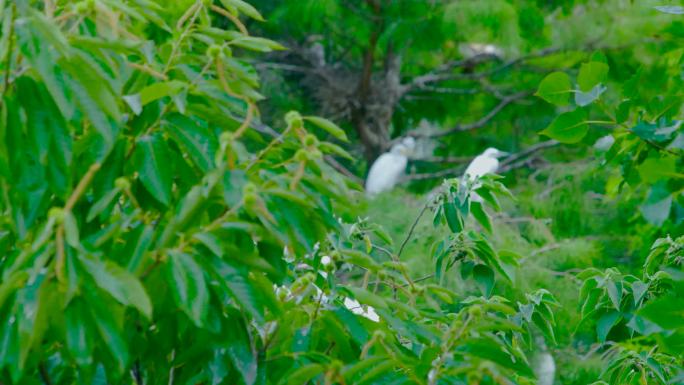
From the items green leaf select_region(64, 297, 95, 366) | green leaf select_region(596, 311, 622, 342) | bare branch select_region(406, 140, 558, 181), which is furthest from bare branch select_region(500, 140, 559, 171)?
green leaf select_region(64, 297, 95, 366)

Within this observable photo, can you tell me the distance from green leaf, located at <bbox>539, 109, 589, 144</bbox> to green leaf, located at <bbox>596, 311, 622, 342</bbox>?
51 centimetres

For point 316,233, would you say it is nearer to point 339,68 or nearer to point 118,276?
point 118,276

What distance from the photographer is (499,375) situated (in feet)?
3.51

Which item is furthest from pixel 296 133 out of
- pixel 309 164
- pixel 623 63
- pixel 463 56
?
pixel 463 56

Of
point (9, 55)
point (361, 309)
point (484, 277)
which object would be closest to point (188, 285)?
point (9, 55)

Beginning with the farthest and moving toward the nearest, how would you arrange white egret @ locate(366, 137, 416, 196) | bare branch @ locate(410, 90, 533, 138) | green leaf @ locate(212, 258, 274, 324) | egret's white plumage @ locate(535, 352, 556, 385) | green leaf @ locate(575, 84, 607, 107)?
bare branch @ locate(410, 90, 533, 138) → white egret @ locate(366, 137, 416, 196) → egret's white plumage @ locate(535, 352, 556, 385) → green leaf @ locate(575, 84, 607, 107) → green leaf @ locate(212, 258, 274, 324)

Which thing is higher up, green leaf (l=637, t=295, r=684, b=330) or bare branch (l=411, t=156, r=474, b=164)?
green leaf (l=637, t=295, r=684, b=330)

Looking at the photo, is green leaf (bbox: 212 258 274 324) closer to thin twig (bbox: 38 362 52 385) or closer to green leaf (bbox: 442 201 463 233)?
thin twig (bbox: 38 362 52 385)

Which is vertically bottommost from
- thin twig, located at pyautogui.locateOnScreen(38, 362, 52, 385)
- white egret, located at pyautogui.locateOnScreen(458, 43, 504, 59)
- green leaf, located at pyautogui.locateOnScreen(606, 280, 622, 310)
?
white egret, located at pyautogui.locateOnScreen(458, 43, 504, 59)

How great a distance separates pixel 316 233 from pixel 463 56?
854cm

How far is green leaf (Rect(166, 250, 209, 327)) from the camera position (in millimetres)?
1007

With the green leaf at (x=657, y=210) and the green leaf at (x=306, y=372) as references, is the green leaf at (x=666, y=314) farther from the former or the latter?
the green leaf at (x=306, y=372)

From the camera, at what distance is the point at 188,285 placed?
3.34 ft

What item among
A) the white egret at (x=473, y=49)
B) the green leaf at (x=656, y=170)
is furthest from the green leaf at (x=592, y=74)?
the white egret at (x=473, y=49)
